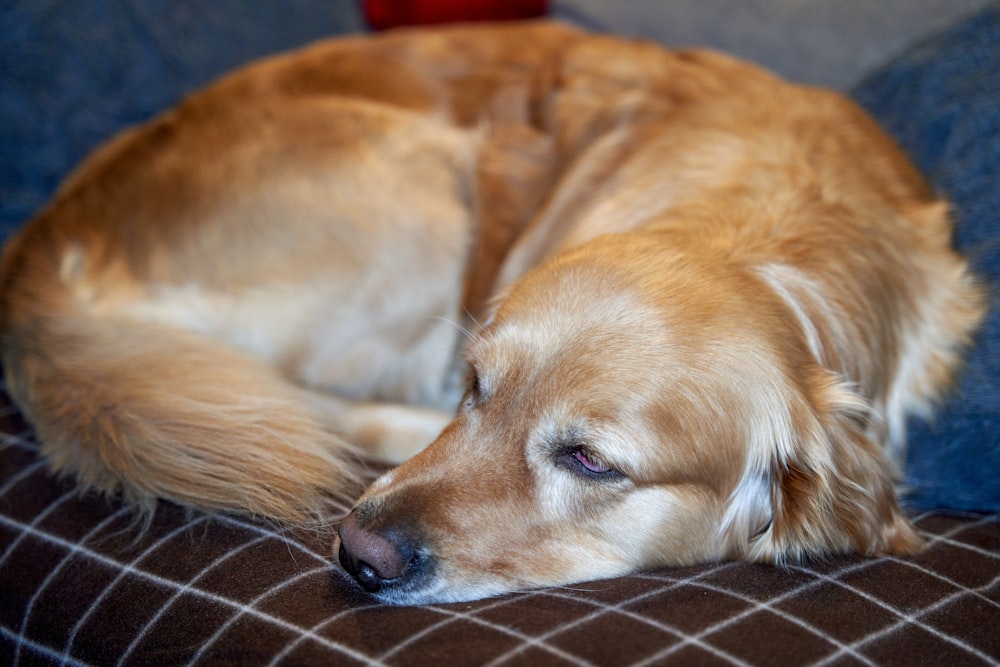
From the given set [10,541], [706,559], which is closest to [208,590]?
[10,541]

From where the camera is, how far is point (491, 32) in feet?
8.51

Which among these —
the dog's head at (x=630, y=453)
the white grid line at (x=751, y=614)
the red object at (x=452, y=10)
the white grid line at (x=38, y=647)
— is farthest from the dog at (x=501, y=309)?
the red object at (x=452, y=10)

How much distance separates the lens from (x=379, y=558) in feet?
4.68

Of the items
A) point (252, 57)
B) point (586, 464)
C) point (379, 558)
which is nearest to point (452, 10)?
point (252, 57)

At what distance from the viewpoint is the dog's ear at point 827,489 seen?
1550mm

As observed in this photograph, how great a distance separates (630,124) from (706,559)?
1.16 meters

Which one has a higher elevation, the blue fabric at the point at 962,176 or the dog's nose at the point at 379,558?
the blue fabric at the point at 962,176

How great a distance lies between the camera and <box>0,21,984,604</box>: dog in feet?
4.91

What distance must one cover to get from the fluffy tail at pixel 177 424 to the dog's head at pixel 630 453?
0.73ft

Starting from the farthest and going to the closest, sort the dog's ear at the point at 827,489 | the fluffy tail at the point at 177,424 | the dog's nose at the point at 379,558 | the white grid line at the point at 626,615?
the fluffy tail at the point at 177,424, the dog's ear at the point at 827,489, the dog's nose at the point at 379,558, the white grid line at the point at 626,615

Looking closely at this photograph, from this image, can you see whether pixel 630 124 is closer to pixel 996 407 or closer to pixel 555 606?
pixel 996 407

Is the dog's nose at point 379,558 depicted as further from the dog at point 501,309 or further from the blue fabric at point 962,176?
the blue fabric at point 962,176

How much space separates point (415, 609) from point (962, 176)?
147 cm

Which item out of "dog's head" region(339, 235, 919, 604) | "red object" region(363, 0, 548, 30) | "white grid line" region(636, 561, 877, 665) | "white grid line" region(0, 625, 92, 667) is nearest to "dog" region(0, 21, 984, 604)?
"dog's head" region(339, 235, 919, 604)
